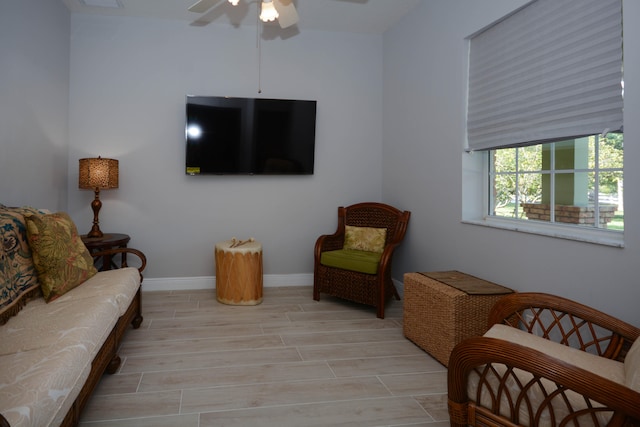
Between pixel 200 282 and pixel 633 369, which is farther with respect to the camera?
pixel 200 282

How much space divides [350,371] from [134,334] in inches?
63.8

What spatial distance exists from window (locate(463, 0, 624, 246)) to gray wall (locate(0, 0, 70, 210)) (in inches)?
130

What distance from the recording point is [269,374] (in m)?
2.30

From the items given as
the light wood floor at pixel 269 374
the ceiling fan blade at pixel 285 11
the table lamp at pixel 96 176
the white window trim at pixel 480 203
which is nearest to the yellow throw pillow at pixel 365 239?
the light wood floor at pixel 269 374

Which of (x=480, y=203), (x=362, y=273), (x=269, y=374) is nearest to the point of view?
(x=269, y=374)

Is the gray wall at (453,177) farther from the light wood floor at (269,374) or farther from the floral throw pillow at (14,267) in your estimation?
the floral throw pillow at (14,267)

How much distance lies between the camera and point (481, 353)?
1.41 meters

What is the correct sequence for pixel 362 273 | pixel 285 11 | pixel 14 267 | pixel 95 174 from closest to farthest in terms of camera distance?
pixel 14 267, pixel 285 11, pixel 362 273, pixel 95 174

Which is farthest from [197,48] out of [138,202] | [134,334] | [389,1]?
[134,334]

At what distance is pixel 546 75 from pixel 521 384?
181 cm

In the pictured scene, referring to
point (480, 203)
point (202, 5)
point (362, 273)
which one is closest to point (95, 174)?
point (202, 5)

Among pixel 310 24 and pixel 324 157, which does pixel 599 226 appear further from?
pixel 310 24

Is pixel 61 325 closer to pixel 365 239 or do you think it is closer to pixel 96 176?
pixel 96 176

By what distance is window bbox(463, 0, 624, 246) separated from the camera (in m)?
2.03
